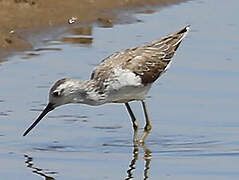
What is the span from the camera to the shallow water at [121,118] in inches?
400

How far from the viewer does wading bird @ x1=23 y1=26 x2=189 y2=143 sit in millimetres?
10992

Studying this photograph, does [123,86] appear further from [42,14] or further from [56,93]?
[42,14]

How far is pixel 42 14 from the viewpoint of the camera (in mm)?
15812

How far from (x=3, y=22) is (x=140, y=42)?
1.74 meters

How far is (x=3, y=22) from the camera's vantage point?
49.3 ft

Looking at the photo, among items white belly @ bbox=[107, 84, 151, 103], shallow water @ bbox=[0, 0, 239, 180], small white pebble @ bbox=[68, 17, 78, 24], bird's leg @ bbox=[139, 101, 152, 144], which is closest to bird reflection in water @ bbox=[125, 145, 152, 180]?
shallow water @ bbox=[0, 0, 239, 180]

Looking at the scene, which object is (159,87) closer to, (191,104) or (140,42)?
(191,104)

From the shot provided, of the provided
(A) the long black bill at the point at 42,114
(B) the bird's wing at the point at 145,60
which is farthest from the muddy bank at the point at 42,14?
(A) the long black bill at the point at 42,114

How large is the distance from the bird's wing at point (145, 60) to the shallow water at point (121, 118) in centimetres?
45

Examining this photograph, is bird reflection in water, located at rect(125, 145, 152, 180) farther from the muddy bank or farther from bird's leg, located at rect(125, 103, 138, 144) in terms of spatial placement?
the muddy bank

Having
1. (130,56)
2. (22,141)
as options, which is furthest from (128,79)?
(22,141)

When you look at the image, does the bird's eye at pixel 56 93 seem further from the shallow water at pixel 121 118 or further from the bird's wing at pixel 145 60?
the bird's wing at pixel 145 60

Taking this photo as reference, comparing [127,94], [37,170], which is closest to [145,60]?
[127,94]

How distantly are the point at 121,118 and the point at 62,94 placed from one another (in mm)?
1285
